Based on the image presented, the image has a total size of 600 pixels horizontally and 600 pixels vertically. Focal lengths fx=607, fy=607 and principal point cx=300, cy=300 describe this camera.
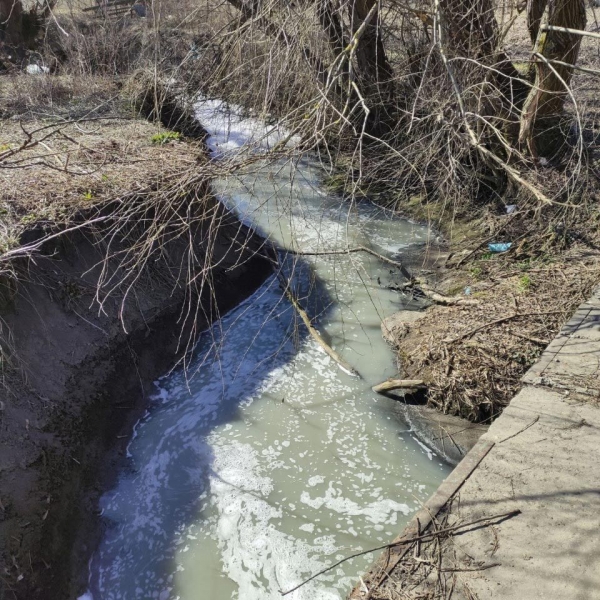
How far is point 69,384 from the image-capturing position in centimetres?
560

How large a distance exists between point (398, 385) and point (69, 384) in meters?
3.09

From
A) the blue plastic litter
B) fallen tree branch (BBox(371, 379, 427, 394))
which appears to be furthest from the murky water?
the blue plastic litter

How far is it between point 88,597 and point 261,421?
2.12 metres

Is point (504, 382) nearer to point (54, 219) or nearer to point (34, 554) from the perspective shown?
point (34, 554)

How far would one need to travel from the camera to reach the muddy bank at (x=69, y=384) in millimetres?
4520

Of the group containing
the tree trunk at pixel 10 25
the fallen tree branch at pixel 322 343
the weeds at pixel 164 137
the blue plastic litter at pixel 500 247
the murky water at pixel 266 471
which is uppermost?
the tree trunk at pixel 10 25

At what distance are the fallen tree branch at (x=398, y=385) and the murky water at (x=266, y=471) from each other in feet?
0.42

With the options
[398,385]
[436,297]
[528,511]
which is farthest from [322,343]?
[528,511]

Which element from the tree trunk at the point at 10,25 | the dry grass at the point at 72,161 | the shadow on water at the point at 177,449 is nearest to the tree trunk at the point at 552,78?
the shadow on water at the point at 177,449

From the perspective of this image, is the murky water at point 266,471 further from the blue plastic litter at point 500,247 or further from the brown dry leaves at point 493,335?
the blue plastic litter at point 500,247

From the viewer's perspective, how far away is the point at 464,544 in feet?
11.3

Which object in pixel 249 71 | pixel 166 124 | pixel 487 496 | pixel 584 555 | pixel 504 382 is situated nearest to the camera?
pixel 584 555

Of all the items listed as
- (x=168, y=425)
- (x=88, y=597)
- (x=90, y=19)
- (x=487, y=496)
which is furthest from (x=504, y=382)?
(x=90, y=19)

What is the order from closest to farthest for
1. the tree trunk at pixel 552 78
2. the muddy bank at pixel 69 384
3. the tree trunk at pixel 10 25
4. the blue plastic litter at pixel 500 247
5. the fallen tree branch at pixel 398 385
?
1. the muddy bank at pixel 69 384
2. the fallen tree branch at pixel 398 385
3. the tree trunk at pixel 552 78
4. the blue plastic litter at pixel 500 247
5. the tree trunk at pixel 10 25
